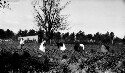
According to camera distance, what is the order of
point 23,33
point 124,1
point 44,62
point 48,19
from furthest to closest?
point 23,33, point 48,19, point 44,62, point 124,1

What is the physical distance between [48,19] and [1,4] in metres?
27.5

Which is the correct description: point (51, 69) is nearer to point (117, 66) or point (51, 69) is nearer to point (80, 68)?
point (80, 68)

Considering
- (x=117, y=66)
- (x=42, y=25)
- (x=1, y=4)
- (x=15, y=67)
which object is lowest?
(x=117, y=66)

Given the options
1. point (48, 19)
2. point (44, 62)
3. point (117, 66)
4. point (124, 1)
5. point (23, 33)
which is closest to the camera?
point (124, 1)

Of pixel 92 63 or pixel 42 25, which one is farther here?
pixel 42 25

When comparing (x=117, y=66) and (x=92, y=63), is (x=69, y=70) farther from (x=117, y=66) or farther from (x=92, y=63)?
(x=117, y=66)

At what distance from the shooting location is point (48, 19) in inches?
1559

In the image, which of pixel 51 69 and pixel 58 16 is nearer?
pixel 51 69

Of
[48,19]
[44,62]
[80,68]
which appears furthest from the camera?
[48,19]

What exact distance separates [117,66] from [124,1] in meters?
3.72

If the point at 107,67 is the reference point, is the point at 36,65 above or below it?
above

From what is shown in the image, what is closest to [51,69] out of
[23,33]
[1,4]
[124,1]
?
[1,4]

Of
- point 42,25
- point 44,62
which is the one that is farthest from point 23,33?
point 44,62

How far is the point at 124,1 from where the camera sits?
946cm
